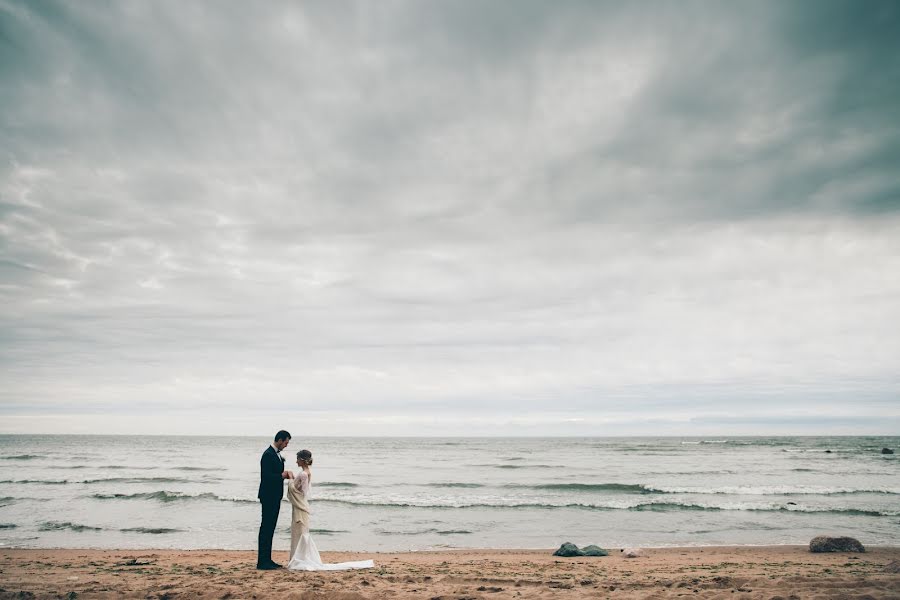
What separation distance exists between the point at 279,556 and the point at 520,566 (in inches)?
217

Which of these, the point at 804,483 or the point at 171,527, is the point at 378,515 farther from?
the point at 804,483

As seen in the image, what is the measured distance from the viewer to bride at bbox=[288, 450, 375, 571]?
907 cm

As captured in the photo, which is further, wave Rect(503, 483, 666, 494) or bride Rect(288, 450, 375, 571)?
wave Rect(503, 483, 666, 494)

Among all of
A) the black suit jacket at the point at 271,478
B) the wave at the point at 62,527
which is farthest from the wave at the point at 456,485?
the black suit jacket at the point at 271,478

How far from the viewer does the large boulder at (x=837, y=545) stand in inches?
461

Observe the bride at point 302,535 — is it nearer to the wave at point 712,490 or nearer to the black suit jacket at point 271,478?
the black suit jacket at point 271,478

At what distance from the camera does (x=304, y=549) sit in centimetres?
921

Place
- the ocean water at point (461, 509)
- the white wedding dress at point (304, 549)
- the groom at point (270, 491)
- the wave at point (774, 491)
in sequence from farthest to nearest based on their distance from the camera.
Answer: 1. the wave at point (774, 491)
2. the ocean water at point (461, 509)
3. the white wedding dress at point (304, 549)
4. the groom at point (270, 491)

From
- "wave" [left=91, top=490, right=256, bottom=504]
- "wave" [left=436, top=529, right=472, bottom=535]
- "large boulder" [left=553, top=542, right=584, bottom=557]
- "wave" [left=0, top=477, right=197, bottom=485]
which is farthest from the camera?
"wave" [left=0, top=477, right=197, bottom=485]

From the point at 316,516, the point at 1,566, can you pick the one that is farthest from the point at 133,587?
the point at 316,516

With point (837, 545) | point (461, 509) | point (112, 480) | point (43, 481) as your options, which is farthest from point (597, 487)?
point (43, 481)

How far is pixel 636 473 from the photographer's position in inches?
1310

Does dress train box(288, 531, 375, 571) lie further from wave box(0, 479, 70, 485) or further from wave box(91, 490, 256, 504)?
wave box(0, 479, 70, 485)

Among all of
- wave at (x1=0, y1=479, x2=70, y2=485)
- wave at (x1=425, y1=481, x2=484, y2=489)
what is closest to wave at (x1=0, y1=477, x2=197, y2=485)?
wave at (x1=0, y1=479, x2=70, y2=485)
